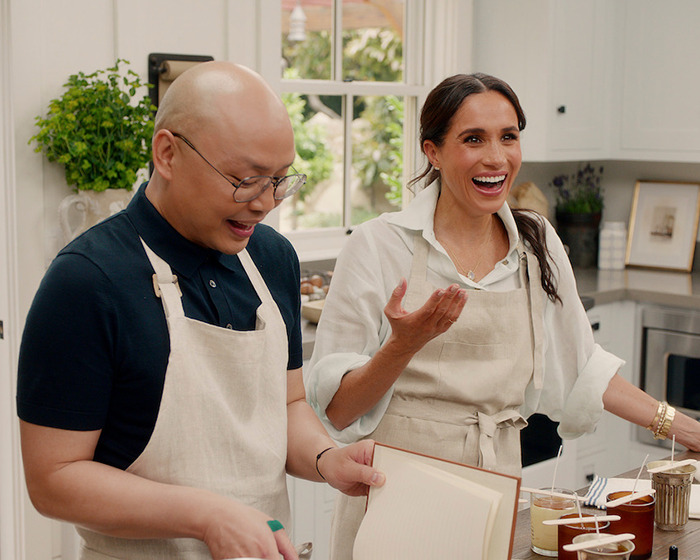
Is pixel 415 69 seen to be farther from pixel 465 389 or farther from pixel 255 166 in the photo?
pixel 255 166

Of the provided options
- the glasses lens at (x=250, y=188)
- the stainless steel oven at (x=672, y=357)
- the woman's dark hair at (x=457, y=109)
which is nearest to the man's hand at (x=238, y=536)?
the glasses lens at (x=250, y=188)

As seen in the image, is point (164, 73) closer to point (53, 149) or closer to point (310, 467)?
point (53, 149)

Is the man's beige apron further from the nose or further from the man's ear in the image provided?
the nose

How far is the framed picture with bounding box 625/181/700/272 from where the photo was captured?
4.35 meters

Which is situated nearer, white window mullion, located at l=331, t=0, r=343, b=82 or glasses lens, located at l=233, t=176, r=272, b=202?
glasses lens, located at l=233, t=176, r=272, b=202

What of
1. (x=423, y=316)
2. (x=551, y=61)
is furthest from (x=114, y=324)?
(x=551, y=61)

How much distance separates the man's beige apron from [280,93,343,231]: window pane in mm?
2432

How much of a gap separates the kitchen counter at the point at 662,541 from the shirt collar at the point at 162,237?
698 mm

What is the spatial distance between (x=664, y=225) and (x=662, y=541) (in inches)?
125

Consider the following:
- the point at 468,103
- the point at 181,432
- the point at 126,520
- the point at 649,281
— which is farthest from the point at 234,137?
the point at 649,281

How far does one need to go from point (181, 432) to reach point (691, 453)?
3.83 ft

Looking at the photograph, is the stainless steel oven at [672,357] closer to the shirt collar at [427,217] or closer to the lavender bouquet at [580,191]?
the lavender bouquet at [580,191]

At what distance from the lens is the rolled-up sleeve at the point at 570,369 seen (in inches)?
74.2

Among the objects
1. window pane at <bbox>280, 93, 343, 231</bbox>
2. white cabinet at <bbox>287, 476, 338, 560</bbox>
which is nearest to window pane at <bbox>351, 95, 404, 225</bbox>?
window pane at <bbox>280, 93, 343, 231</bbox>
